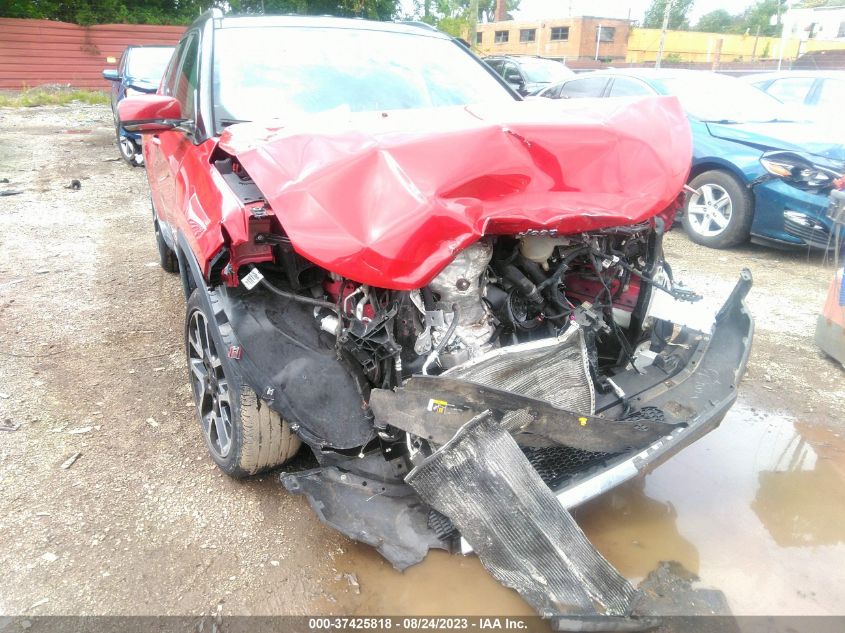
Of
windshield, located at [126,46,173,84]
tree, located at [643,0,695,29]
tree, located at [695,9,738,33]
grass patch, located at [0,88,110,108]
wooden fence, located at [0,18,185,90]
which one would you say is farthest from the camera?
tree, located at [695,9,738,33]

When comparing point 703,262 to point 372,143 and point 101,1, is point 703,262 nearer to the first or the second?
point 372,143

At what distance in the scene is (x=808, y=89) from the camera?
25.6 feet

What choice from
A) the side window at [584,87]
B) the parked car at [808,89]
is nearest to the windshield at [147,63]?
the side window at [584,87]

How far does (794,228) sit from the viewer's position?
211 inches

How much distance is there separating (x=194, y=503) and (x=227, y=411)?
0.41 meters

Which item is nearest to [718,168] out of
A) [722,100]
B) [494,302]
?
[722,100]

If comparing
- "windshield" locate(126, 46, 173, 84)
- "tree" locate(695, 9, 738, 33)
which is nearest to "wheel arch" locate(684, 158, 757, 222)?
"windshield" locate(126, 46, 173, 84)

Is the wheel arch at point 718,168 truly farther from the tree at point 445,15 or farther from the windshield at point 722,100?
the tree at point 445,15

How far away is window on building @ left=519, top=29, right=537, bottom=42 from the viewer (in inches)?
1732

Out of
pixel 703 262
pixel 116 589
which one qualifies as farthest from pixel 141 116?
pixel 703 262

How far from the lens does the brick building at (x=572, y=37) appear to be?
41.4 metres

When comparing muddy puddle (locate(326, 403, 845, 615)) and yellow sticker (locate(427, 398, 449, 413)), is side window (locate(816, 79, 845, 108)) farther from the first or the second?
yellow sticker (locate(427, 398, 449, 413))

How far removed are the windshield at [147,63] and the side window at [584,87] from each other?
18.9ft

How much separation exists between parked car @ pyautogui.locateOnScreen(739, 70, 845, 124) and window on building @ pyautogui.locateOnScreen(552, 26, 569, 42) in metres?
38.6
